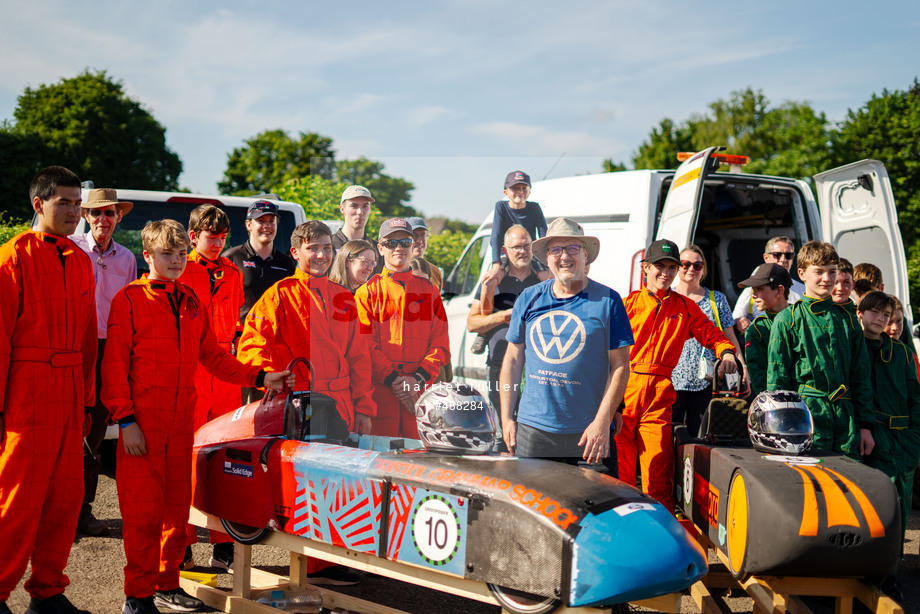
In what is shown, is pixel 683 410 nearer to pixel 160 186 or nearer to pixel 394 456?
pixel 394 456

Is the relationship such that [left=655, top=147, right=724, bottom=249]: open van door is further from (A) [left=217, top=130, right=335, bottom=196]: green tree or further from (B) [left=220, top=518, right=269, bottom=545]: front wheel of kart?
(A) [left=217, top=130, right=335, bottom=196]: green tree

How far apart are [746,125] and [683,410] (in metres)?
44.2

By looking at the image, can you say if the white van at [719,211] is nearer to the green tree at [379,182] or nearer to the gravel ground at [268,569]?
the green tree at [379,182]

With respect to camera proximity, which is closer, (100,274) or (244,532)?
(244,532)

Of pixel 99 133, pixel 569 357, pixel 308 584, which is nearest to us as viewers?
pixel 569 357

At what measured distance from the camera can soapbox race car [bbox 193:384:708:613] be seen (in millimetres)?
2699

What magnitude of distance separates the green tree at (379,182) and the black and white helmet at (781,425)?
203cm

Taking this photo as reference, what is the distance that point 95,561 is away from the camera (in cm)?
455

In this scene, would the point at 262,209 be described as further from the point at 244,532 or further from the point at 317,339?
the point at 244,532

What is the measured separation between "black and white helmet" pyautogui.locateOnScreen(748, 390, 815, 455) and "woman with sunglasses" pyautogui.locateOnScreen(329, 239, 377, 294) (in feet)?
6.82

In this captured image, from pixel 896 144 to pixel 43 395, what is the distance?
24379mm

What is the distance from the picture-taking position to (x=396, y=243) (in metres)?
3.48

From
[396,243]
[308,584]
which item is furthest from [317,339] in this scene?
[308,584]

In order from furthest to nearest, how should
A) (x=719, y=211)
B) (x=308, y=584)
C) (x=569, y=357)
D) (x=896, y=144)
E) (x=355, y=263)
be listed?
(x=896, y=144) < (x=719, y=211) < (x=308, y=584) < (x=355, y=263) < (x=569, y=357)
